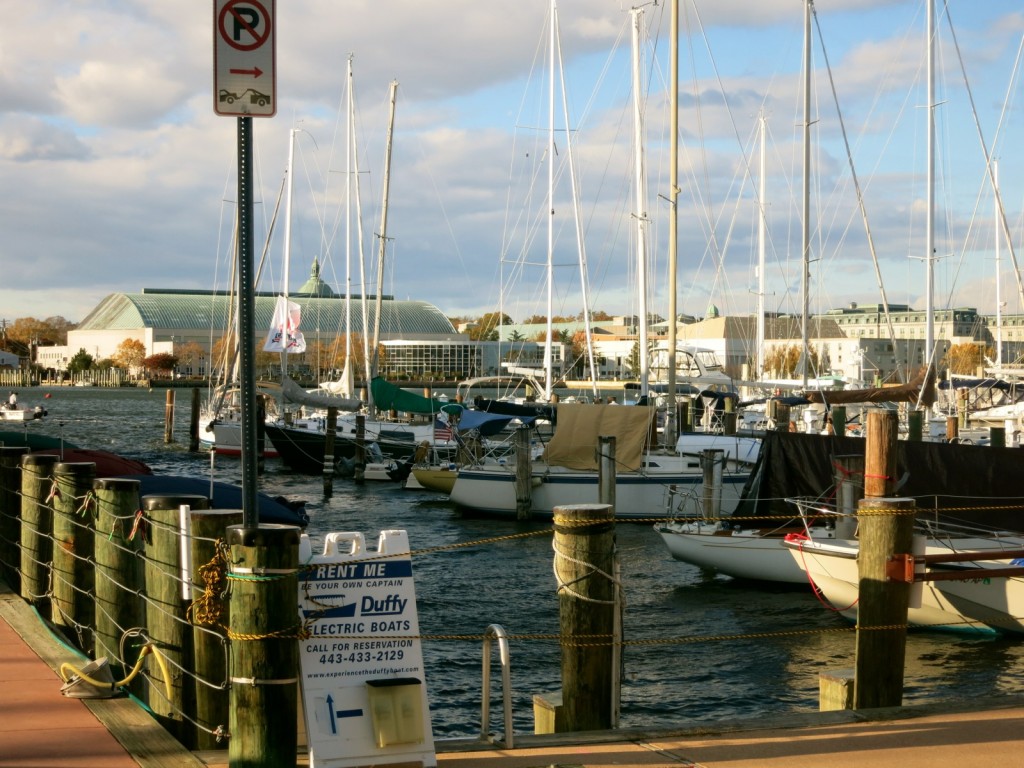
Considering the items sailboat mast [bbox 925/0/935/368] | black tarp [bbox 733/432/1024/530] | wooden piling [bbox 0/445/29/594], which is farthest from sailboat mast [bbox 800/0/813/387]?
wooden piling [bbox 0/445/29/594]

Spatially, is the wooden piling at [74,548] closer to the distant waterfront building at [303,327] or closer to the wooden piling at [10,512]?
the wooden piling at [10,512]

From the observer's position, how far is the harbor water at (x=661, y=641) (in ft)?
46.1

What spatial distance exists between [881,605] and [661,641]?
1.61 metres

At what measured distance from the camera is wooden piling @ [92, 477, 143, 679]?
8320mm

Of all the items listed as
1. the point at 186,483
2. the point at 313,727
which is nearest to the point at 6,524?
the point at 186,483

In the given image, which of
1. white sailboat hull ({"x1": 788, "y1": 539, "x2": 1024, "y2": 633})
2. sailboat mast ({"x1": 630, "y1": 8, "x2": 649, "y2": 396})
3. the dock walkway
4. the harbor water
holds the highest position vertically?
sailboat mast ({"x1": 630, "y1": 8, "x2": 649, "y2": 396})

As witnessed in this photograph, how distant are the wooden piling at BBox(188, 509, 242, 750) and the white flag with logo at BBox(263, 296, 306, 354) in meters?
42.5

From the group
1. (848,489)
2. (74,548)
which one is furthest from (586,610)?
(848,489)

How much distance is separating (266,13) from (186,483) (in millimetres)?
11841

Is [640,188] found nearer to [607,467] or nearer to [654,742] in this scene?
[607,467]

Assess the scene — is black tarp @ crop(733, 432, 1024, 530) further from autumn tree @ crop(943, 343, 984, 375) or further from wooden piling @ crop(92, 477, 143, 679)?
autumn tree @ crop(943, 343, 984, 375)

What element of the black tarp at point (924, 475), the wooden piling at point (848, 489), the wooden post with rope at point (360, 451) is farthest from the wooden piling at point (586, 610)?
the wooden post with rope at point (360, 451)

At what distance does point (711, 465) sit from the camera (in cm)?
2662

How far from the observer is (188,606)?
23.0 ft
